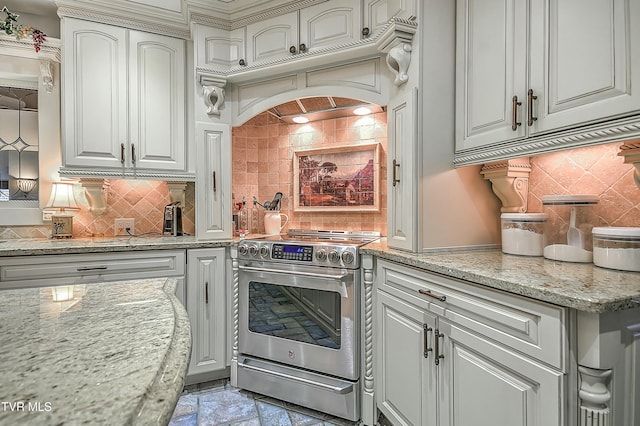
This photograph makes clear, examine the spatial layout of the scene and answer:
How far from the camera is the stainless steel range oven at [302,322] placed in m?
1.97

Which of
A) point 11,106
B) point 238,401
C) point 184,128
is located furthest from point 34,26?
point 238,401

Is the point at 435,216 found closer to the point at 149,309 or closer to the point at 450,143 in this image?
the point at 450,143

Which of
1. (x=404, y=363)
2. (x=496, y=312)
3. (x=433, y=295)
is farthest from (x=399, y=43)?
(x=404, y=363)

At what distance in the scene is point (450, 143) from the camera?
177 cm

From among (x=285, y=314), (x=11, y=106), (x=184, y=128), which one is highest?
(x=11, y=106)

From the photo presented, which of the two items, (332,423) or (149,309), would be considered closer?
(149,309)

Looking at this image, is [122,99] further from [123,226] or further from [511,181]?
[511,181]

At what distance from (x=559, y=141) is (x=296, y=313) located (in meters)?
1.65

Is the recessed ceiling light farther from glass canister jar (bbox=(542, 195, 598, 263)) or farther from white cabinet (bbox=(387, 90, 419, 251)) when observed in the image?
glass canister jar (bbox=(542, 195, 598, 263))

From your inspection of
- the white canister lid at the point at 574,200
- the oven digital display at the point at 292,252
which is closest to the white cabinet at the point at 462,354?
the oven digital display at the point at 292,252

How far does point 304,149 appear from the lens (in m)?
2.89

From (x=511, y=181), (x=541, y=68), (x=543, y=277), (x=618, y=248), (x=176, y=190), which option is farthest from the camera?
(x=176, y=190)

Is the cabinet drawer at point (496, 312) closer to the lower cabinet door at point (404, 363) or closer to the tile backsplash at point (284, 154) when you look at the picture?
the lower cabinet door at point (404, 363)

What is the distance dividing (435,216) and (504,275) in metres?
0.63
